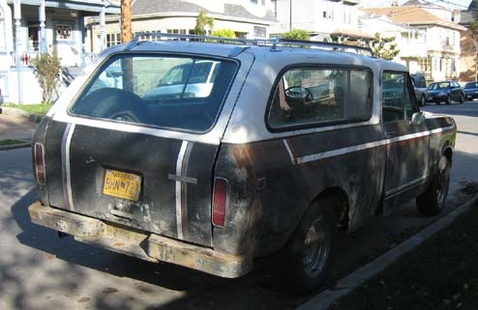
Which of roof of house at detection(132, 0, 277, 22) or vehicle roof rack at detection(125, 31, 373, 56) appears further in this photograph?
roof of house at detection(132, 0, 277, 22)

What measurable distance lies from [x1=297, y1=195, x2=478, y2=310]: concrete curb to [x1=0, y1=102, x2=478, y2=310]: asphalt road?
188 mm

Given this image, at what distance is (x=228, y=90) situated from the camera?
4.21m

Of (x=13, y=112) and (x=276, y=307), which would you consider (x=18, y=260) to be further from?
(x=13, y=112)

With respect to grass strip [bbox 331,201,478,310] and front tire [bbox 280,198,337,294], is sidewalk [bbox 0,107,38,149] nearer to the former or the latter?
front tire [bbox 280,198,337,294]

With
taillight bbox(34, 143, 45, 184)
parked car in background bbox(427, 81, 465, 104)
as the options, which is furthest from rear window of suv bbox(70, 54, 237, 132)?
parked car in background bbox(427, 81, 465, 104)

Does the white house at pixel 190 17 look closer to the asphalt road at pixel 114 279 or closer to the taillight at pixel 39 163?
the asphalt road at pixel 114 279

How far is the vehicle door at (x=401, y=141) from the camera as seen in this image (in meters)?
5.82

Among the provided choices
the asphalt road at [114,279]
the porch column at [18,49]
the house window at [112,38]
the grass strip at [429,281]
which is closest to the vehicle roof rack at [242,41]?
the asphalt road at [114,279]

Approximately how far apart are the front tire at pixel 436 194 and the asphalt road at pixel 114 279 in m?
0.56

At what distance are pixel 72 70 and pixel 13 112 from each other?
7.68 metres

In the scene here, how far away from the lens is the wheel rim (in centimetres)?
474

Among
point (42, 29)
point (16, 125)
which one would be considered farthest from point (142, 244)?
point (42, 29)

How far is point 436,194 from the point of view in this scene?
24.3ft

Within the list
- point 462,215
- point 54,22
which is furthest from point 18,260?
point 54,22
